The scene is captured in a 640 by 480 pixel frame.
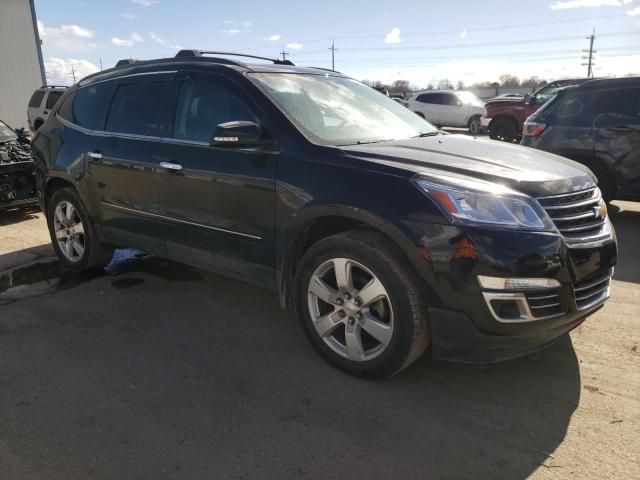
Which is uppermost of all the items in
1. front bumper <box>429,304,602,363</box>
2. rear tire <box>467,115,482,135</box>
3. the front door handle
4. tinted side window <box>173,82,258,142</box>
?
tinted side window <box>173,82,258,142</box>

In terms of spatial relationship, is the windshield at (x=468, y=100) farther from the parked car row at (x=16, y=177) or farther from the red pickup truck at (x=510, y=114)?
the parked car row at (x=16, y=177)

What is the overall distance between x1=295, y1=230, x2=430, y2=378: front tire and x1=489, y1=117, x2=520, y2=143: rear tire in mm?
14498

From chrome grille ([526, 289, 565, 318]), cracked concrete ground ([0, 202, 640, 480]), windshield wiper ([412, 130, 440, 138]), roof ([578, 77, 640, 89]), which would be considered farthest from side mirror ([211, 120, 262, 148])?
roof ([578, 77, 640, 89])

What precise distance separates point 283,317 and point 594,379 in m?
2.09

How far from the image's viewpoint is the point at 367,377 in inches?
116

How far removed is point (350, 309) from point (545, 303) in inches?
40.8

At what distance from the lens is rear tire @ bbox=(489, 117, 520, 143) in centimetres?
1609

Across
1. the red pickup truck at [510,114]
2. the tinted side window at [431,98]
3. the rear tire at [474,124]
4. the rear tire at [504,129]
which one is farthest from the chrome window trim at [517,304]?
the tinted side window at [431,98]

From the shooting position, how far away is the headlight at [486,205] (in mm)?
2555

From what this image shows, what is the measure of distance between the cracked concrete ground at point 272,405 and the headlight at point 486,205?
3.27ft

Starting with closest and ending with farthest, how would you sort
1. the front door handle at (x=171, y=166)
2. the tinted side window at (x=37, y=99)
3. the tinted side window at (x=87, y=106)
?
the front door handle at (x=171, y=166)
the tinted side window at (x=87, y=106)
the tinted side window at (x=37, y=99)

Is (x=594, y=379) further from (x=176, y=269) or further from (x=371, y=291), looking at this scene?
(x=176, y=269)

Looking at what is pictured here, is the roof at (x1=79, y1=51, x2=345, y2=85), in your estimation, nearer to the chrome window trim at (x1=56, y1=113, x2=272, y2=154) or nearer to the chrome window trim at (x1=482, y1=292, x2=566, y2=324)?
the chrome window trim at (x1=56, y1=113, x2=272, y2=154)

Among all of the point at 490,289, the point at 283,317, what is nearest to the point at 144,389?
the point at 283,317
